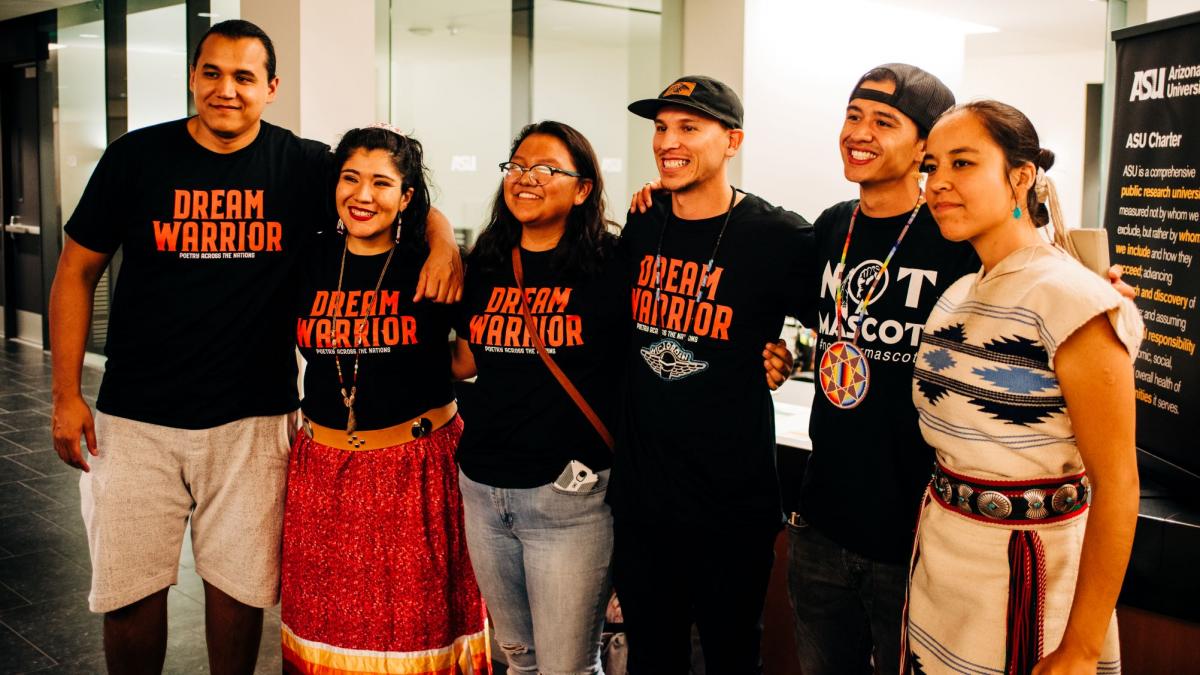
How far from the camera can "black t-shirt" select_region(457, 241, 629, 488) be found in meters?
2.30

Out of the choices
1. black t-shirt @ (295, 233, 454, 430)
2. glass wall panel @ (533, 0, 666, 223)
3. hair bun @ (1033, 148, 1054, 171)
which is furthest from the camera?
glass wall panel @ (533, 0, 666, 223)

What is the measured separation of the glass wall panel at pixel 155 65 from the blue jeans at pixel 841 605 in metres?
7.92

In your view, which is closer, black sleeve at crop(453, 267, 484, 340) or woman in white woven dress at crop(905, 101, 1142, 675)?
woman in white woven dress at crop(905, 101, 1142, 675)

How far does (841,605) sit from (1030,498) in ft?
1.94

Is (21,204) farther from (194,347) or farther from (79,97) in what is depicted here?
(194,347)

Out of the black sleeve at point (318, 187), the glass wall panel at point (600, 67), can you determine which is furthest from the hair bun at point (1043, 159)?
the glass wall panel at point (600, 67)

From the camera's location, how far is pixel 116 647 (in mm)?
2598

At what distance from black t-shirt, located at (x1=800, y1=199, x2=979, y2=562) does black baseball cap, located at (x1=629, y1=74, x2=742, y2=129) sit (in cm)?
45

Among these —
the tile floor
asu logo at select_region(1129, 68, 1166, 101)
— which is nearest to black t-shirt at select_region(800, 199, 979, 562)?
asu logo at select_region(1129, 68, 1166, 101)

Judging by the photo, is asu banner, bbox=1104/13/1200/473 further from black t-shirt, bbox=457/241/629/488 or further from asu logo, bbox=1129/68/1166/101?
black t-shirt, bbox=457/241/629/488

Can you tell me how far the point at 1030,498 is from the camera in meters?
1.56

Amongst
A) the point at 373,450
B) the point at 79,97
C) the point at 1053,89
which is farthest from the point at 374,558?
the point at 1053,89

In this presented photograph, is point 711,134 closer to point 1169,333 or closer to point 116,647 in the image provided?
point 1169,333

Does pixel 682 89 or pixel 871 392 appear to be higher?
pixel 682 89
